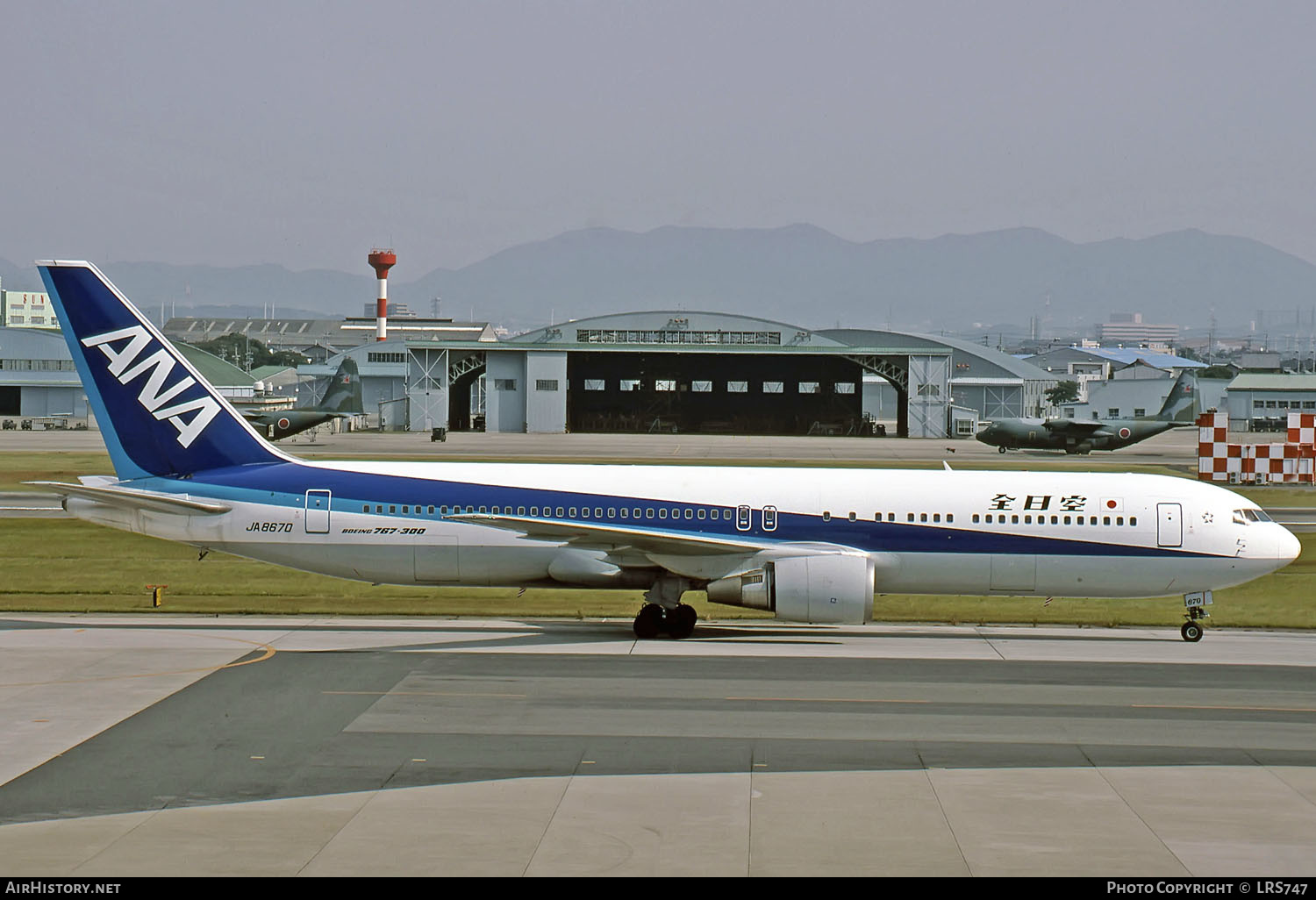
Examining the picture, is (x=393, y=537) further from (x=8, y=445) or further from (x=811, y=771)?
(x=8, y=445)

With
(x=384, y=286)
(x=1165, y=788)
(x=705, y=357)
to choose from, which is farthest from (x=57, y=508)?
(x=384, y=286)

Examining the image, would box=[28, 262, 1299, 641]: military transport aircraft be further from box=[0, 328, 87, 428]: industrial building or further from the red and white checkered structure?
box=[0, 328, 87, 428]: industrial building

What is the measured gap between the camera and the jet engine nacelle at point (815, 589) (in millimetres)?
28281

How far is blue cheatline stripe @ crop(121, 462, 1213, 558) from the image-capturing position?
2975 centimetres

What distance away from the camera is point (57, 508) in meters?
54.7

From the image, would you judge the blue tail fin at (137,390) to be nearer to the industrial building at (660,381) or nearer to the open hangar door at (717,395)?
the industrial building at (660,381)

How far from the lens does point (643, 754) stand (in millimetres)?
19594

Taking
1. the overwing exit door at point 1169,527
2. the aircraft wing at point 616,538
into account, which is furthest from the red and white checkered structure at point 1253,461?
the aircraft wing at point 616,538

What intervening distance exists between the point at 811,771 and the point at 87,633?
18156 mm

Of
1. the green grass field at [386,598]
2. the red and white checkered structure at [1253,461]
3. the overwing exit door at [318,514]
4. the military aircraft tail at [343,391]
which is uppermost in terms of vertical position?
the military aircraft tail at [343,391]

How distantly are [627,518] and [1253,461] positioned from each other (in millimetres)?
55515

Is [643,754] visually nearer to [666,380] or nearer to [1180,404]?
[1180,404]

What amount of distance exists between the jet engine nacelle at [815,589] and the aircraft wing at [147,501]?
12500 mm

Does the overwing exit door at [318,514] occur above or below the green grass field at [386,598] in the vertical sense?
above
